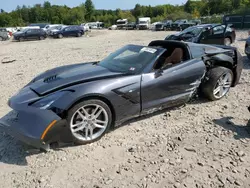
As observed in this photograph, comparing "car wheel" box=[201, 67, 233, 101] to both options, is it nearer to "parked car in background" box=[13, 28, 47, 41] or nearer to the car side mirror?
the car side mirror

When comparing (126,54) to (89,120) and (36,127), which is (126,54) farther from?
(36,127)

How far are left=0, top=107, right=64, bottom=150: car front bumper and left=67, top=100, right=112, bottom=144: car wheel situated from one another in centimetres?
22

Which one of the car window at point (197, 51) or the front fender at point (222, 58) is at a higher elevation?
the car window at point (197, 51)

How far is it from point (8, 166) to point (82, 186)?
105 centimetres

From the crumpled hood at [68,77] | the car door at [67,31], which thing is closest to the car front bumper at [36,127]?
the crumpled hood at [68,77]

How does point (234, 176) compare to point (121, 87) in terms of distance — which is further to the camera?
point (121, 87)

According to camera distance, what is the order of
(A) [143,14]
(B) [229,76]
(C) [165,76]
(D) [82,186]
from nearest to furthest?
(D) [82,186] < (C) [165,76] < (B) [229,76] < (A) [143,14]

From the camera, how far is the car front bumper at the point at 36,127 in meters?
2.85

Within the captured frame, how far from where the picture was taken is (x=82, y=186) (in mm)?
2580

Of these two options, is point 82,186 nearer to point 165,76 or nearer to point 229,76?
point 165,76

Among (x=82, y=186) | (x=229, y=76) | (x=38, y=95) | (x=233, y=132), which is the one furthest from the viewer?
(x=229, y=76)

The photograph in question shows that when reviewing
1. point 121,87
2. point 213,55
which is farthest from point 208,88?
point 121,87

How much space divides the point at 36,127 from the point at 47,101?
15.2 inches

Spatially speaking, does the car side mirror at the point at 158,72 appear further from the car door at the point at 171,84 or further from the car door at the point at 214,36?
the car door at the point at 214,36
